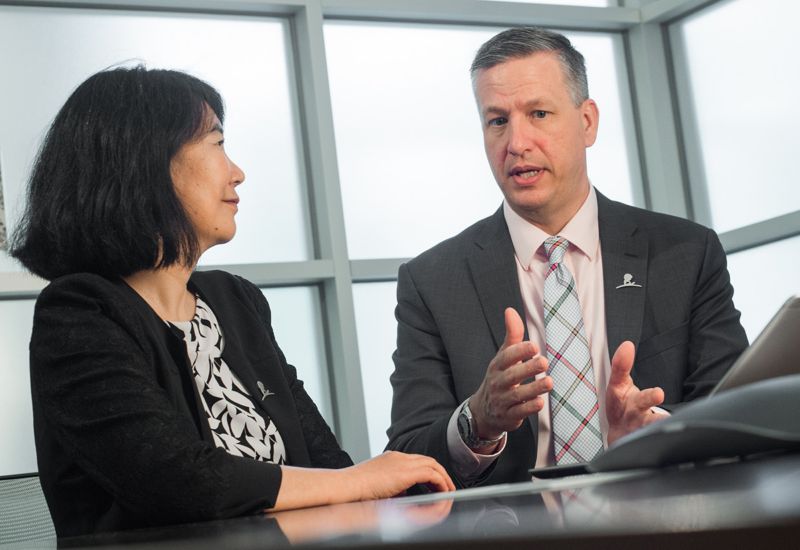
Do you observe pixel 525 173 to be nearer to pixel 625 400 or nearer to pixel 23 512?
pixel 625 400

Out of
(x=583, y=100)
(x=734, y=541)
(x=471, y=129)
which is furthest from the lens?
(x=471, y=129)

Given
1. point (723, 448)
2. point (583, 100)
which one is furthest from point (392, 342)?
point (723, 448)

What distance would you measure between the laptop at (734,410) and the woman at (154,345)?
0.74 m

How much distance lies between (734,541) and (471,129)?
169 inches

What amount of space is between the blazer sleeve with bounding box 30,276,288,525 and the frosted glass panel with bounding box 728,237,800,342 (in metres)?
3.21

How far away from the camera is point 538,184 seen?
8.72 ft

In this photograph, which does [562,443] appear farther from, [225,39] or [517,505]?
[225,39]

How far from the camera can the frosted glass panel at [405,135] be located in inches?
169

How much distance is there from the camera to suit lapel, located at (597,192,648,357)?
2.43 metres

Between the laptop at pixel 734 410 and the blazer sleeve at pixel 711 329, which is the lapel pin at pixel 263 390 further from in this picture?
the laptop at pixel 734 410

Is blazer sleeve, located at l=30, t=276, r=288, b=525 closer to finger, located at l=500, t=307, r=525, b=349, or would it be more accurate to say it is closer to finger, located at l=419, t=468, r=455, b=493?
finger, located at l=419, t=468, r=455, b=493

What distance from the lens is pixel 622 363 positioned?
1712mm

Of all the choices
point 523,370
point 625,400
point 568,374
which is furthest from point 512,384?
point 568,374

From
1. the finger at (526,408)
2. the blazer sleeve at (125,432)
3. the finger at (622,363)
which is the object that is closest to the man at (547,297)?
the finger at (526,408)
